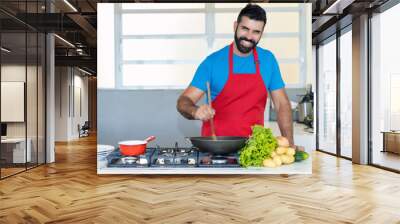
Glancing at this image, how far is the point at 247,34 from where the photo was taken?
11.1 ft

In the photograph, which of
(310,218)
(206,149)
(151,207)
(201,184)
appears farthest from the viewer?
(201,184)

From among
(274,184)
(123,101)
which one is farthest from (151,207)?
(274,184)

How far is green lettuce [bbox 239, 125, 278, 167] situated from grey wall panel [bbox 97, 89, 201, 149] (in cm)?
128

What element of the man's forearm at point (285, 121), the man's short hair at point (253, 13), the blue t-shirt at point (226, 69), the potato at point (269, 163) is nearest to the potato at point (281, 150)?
the potato at point (269, 163)

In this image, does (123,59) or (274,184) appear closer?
(123,59)

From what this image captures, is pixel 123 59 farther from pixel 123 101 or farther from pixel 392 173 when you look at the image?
pixel 392 173

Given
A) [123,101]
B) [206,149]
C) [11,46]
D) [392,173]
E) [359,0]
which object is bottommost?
[392,173]

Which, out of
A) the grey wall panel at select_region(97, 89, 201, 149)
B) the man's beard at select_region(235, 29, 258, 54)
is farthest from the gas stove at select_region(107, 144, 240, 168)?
the man's beard at select_region(235, 29, 258, 54)

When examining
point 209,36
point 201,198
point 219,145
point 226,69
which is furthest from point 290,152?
point 209,36

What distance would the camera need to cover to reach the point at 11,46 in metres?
5.20

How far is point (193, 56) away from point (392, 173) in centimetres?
338

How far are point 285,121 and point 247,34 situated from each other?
37.0 inches

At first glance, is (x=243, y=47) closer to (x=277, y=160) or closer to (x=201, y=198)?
(x=277, y=160)

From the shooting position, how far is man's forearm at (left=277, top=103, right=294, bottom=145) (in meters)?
3.75
